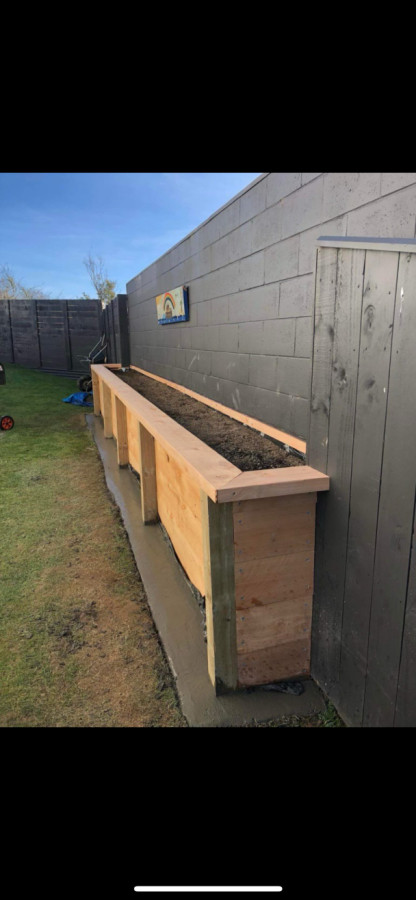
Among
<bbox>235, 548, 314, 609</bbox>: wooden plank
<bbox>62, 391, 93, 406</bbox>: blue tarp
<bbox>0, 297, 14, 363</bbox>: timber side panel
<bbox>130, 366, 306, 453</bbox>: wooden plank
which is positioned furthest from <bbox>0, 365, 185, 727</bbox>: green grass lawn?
<bbox>0, 297, 14, 363</bbox>: timber side panel

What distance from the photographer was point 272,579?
5.48 feet

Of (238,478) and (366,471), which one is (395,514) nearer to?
(366,471)

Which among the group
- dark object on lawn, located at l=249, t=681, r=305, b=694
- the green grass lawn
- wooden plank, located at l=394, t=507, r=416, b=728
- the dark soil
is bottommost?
the green grass lawn

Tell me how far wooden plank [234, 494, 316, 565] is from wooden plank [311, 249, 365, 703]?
53 millimetres

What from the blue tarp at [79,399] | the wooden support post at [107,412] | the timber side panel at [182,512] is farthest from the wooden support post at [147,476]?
the blue tarp at [79,399]

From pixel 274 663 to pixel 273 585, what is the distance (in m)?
0.34

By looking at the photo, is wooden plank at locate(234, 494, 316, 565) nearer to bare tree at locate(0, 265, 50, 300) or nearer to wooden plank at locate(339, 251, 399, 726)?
wooden plank at locate(339, 251, 399, 726)

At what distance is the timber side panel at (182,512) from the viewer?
220 cm

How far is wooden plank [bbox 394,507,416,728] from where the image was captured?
1.19m

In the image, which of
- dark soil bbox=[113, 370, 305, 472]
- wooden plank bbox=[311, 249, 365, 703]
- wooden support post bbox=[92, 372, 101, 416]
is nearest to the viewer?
wooden plank bbox=[311, 249, 365, 703]

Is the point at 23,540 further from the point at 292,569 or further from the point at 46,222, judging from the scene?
the point at 46,222

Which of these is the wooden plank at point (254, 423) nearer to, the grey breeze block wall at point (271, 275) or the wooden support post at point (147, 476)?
the grey breeze block wall at point (271, 275)

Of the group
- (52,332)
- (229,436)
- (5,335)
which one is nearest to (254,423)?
(229,436)

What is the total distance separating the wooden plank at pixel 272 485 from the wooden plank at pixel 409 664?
0.41 metres
